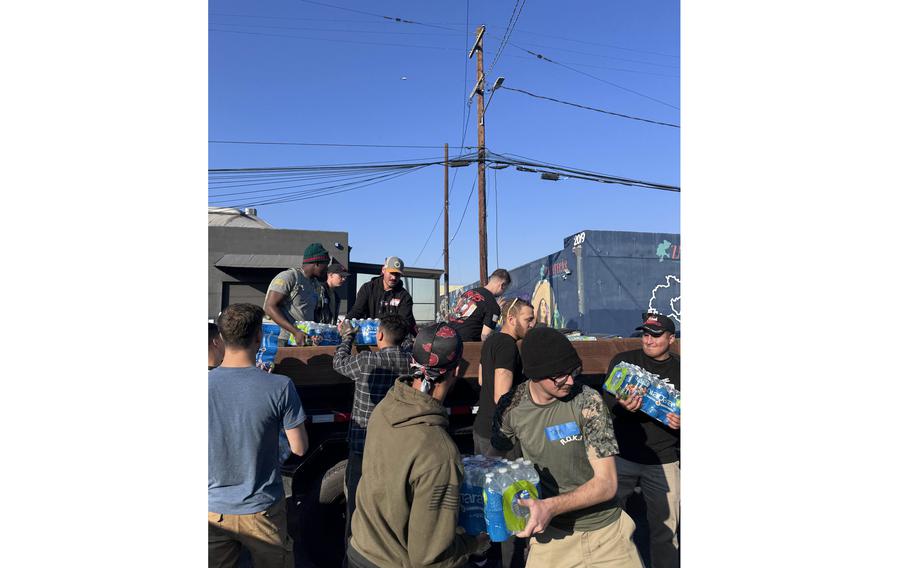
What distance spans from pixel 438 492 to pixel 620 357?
105 inches

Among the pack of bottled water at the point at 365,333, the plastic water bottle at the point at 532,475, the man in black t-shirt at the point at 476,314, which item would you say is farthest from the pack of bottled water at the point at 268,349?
the plastic water bottle at the point at 532,475

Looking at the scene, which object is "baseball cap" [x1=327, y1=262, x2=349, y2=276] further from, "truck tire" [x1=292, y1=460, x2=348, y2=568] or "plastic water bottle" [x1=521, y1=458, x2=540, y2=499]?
"plastic water bottle" [x1=521, y1=458, x2=540, y2=499]

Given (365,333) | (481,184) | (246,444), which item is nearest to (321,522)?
(365,333)

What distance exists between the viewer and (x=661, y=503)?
12.4ft

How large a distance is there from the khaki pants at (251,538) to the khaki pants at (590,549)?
1.47 meters

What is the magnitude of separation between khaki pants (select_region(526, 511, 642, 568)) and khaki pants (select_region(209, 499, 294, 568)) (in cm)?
147

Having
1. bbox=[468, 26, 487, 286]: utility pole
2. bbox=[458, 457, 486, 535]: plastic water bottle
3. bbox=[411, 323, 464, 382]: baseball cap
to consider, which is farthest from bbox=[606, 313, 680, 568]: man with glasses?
bbox=[468, 26, 487, 286]: utility pole

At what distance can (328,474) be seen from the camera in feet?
14.2

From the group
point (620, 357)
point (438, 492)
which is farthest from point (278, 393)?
point (620, 357)

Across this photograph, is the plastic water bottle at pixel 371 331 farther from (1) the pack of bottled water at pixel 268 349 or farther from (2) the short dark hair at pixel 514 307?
(2) the short dark hair at pixel 514 307

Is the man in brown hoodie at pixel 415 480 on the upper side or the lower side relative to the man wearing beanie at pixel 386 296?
lower

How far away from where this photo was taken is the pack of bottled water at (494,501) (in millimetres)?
2293

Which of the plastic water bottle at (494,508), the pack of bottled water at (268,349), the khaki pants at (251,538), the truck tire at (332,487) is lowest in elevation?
the truck tire at (332,487)
